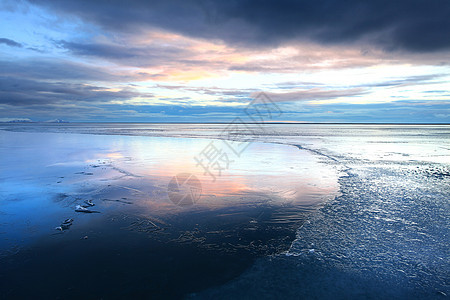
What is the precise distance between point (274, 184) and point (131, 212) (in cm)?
516

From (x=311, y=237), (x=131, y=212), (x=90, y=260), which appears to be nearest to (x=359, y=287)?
(x=311, y=237)

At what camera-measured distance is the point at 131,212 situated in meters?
7.06

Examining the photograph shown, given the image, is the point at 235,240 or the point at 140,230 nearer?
the point at 235,240

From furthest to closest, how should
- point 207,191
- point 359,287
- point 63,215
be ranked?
1. point 207,191
2. point 63,215
3. point 359,287

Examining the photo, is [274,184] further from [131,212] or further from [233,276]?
[233,276]

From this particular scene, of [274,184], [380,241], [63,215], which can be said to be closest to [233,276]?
[380,241]

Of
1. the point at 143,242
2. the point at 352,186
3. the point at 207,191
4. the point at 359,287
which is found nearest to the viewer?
the point at 359,287

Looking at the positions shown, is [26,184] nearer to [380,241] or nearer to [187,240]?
[187,240]

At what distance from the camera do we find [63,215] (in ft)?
22.6

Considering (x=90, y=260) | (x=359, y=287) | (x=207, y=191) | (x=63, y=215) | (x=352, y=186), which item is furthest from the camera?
(x=352, y=186)

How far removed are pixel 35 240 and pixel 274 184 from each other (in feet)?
23.7

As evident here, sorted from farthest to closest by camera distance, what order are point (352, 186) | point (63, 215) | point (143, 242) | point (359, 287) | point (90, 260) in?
point (352, 186)
point (63, 215)
point (143, 242)
point (90, 260)
point (359, 287)

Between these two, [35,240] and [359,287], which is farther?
[35,240]

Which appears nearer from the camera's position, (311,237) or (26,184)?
(311,237)
